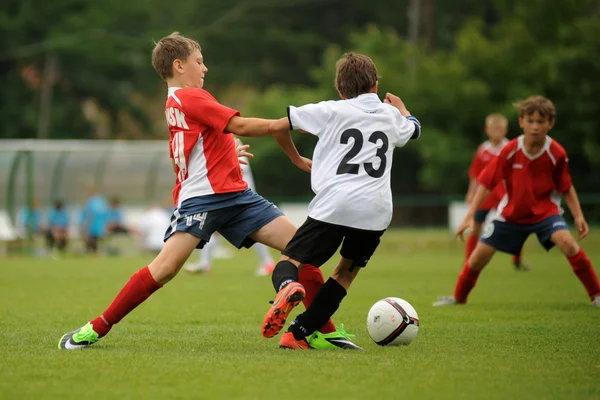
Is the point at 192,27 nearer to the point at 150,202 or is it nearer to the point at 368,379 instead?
the point at 150,202

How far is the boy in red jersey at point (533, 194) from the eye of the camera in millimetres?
9180

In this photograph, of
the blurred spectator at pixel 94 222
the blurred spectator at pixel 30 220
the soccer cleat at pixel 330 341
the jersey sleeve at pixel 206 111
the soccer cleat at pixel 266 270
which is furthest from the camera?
the blurred spectator at pixel 94 222

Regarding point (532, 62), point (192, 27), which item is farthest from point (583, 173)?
point (192, 27)

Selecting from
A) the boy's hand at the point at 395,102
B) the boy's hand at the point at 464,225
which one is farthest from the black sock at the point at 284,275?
the boy's hand at the point at 464,225

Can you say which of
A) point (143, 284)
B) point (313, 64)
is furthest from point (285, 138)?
point (313, 64)

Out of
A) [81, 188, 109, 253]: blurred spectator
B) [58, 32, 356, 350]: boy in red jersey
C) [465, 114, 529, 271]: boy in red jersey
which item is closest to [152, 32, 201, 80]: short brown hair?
[58, 32, 356, 350]: boy in red jersey

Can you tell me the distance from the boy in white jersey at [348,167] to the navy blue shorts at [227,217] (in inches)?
17.4

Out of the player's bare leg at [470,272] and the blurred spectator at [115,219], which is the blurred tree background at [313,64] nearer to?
the blurred spectator at [115,219]

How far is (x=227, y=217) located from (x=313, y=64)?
39.0m

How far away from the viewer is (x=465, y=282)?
386 inches

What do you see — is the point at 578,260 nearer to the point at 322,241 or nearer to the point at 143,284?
the point at 322,241

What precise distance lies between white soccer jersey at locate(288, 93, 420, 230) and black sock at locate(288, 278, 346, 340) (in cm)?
50

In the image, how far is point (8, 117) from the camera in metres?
43.6

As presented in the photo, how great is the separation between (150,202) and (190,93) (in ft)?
68.8
